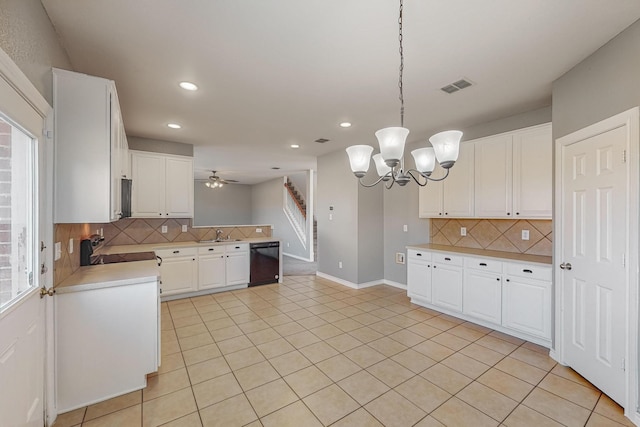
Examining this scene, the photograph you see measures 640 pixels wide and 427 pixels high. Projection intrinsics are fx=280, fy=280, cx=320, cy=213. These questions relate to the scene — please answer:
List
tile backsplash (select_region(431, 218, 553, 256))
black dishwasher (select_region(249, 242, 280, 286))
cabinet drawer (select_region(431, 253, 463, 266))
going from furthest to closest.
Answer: black dishwasher (select_region(249, 242, 280, 286)) → cabinet drawer (select_region(431, 253, 463, 266)) → tile backsplash (select_region(431, 218, 553, 256))

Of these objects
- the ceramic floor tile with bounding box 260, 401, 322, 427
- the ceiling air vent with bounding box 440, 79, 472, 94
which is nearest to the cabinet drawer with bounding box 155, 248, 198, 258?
the ceramic floor tile with bounding box 260, 401, 322, 427

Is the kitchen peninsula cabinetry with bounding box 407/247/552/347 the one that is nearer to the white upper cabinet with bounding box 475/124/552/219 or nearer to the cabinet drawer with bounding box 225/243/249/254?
the white upper cabinet with bounding box 475/124/552/219

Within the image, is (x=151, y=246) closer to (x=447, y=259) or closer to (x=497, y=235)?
(x=447, y=259)

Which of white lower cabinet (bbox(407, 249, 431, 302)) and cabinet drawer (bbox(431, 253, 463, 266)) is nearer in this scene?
cabinet drawer (bbox(431, 253, 463, 266))

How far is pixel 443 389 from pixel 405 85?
268cm

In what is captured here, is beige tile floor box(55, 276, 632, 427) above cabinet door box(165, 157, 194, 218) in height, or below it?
below

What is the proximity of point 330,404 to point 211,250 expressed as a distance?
3462mm

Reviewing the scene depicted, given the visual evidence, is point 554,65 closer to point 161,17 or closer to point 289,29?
point 289,29

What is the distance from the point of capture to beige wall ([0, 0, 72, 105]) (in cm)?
130

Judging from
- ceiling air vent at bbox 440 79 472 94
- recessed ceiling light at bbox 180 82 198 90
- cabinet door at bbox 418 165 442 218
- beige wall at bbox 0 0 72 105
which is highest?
recessed ceiling light at bbox 180 82 198 90

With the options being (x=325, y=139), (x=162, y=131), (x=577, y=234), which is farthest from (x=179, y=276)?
(x=577, y=234)

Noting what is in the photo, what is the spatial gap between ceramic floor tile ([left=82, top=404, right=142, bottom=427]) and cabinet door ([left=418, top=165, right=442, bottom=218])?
3.93m

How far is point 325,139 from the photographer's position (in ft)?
15.4

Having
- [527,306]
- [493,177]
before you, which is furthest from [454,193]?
[527,306]
